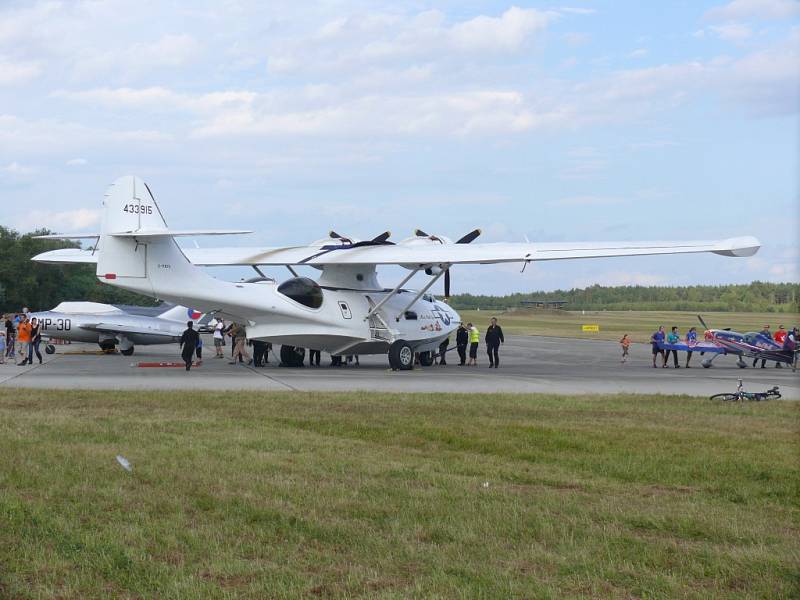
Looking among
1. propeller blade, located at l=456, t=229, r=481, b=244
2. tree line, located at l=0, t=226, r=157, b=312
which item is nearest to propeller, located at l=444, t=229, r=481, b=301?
propeller blade, located at l=456, t=229, r=481, b=244

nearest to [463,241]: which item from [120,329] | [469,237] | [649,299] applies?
[469,237]

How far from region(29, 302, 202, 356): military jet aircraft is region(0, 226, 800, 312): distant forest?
11430 mm

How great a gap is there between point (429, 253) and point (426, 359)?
23.0 ft

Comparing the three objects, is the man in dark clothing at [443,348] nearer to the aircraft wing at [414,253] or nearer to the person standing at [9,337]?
the aircraft wing at [414,253]

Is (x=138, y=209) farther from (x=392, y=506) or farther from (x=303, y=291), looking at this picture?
(x=392, y=506)

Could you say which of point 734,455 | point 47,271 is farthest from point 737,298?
point 734,455

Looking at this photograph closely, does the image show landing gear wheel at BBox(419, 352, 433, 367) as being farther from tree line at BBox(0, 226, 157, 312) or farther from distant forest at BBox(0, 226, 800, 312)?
tree line at BBox(0, 226, 157, 312)

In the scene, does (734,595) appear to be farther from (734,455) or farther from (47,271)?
(47,271)

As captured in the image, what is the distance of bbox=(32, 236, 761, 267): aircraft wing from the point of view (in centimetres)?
2498

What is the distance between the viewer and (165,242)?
83.7 ft

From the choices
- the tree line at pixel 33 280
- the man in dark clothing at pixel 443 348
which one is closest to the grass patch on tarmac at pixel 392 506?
the man in dark clothing at pixel 443 348

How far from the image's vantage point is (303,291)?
1099 inches

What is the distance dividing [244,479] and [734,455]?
20.7 ft

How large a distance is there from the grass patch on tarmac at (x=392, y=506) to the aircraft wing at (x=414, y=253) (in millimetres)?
10158
